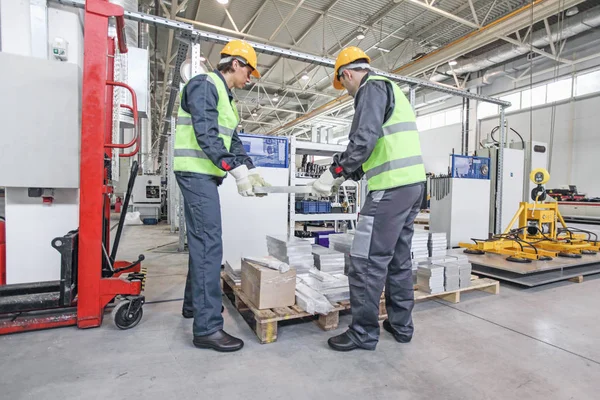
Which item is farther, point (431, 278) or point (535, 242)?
point (535, 242)

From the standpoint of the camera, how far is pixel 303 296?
7.88ft

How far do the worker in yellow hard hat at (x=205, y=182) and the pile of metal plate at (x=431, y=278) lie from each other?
1845 millimetres

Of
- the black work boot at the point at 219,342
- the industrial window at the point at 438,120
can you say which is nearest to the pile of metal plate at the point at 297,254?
the black work boot at the point at 219,342

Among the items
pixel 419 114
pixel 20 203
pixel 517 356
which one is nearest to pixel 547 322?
pixel 517 356

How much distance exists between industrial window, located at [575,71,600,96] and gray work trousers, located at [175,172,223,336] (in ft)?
42.7

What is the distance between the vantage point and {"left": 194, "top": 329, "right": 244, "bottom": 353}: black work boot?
205 cm

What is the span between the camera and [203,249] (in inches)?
83.6

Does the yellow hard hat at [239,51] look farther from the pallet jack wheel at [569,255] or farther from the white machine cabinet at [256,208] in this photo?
the pallet jack wheel at [569,255]

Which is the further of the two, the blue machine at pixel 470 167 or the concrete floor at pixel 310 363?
the blue machine at pixel 470 167

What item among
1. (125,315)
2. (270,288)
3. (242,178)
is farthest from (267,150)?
(125,315)

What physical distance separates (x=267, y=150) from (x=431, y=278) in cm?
258

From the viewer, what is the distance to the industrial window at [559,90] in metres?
10.6

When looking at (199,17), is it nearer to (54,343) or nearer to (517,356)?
(54,343)

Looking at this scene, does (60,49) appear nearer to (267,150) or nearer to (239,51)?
(239,51)
